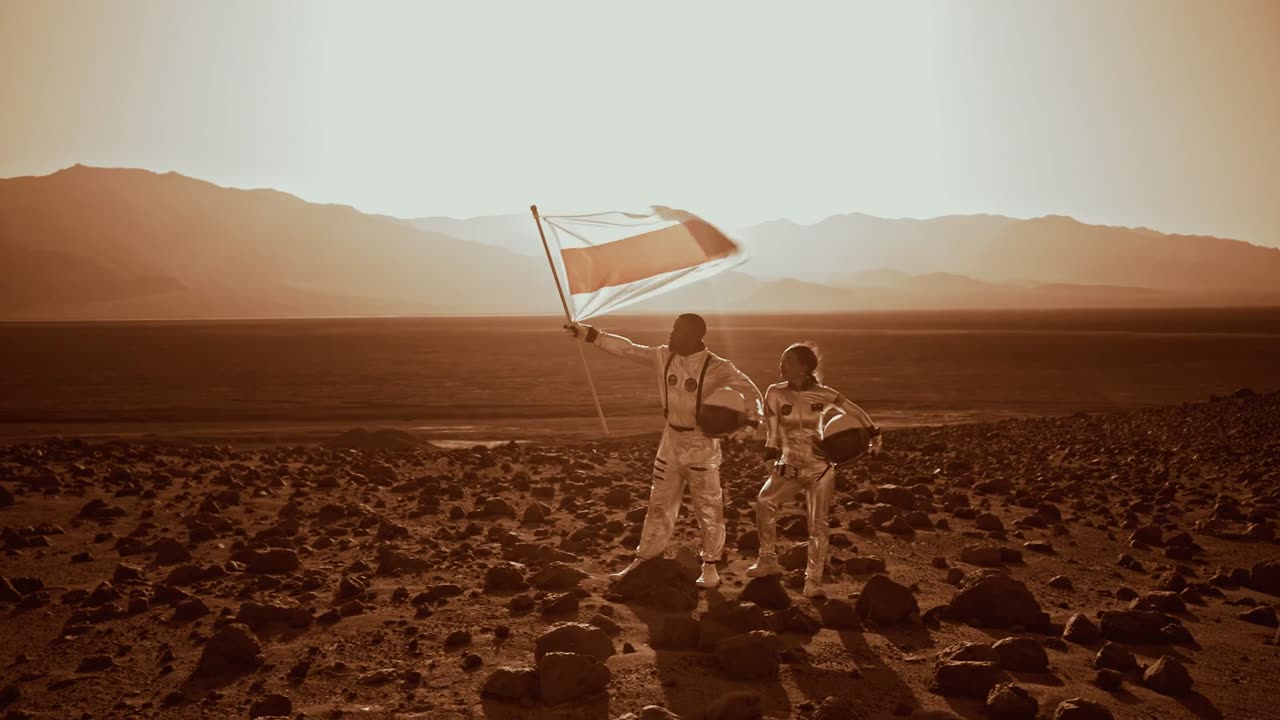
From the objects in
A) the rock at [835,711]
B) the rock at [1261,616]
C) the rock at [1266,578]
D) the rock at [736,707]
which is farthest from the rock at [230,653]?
the rock at [1266,578]

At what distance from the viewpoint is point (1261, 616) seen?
23.9ft

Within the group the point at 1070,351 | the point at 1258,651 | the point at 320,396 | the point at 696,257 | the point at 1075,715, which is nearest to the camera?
the point at 1075,715

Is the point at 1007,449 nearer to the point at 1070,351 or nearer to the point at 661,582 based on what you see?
the point at 661,582

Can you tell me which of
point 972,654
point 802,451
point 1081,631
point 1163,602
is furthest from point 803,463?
point 1163,602

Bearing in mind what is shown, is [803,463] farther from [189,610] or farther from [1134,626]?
[189,610]

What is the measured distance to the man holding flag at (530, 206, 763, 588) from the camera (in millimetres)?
8070

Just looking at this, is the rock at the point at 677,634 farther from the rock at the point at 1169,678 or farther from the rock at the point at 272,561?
the rock at the point at 272,561

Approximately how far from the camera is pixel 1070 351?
51969 mm

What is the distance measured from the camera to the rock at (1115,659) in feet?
20.2

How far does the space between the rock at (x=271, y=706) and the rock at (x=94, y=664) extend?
1.31m

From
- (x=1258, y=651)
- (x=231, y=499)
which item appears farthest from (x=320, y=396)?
(x=1258, y=651)

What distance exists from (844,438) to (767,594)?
134 cm

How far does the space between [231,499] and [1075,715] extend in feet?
30.7

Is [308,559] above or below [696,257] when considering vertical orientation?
below
